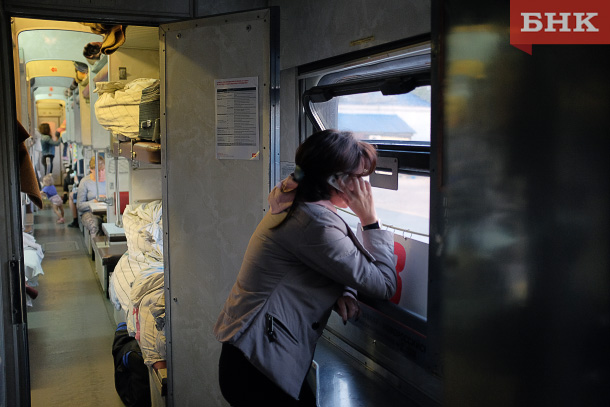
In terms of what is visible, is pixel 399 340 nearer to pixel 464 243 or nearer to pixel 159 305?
pixel 464 243

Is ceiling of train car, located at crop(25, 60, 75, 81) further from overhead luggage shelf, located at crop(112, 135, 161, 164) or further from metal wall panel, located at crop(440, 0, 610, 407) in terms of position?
metal wall panel, located at crop(440, 0, 610, 407)

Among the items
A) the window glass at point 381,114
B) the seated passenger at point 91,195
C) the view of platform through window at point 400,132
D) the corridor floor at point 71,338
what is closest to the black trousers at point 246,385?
the view of platform through window at point 400,132

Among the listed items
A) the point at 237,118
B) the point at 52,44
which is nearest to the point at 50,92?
the point at 52,44

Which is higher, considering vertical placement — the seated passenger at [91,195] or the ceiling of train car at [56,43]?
the ceiling of train car at [56,43]

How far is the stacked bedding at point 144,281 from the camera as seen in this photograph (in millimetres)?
3535

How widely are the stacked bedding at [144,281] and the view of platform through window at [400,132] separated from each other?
1.68 m

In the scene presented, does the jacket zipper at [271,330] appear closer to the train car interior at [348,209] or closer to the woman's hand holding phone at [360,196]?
the train car interior at [348,209]

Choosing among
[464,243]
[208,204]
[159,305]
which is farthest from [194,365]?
[464,243]

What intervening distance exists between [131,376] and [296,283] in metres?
2.49

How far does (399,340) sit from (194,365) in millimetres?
1337

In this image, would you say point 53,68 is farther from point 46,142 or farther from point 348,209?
point 348,209

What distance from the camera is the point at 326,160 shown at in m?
1.91

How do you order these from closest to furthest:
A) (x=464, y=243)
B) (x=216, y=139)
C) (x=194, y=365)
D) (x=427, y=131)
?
(x=464, y=243) < (x=427, y=131) < (x=216, y=139) < (x=194, y=365)

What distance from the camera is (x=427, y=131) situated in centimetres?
219
